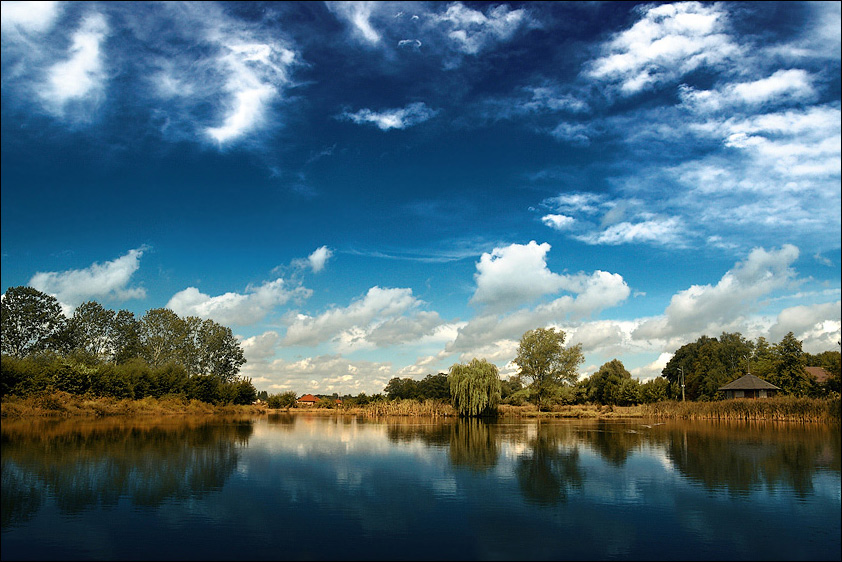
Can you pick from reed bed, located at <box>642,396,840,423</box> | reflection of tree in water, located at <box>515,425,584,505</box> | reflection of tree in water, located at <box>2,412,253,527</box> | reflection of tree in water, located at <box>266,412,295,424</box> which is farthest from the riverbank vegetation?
reflection of tree in water, located at <box>515,425,584,505</box>

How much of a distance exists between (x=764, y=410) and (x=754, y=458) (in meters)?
32.4

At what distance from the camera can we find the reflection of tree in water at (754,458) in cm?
1762

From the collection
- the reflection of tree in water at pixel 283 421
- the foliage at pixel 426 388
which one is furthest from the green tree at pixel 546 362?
the reflection of tree in water at pixel 283 421

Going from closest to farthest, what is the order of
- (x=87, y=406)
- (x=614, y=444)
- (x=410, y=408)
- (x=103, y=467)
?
(x=103, y=467) → (x=614, y=444) → (x=87, y=406) → (x=410, y=408)

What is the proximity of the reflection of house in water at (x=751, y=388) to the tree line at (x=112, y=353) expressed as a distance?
203 ft

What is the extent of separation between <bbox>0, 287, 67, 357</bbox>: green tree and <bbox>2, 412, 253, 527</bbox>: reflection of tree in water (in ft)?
92.5

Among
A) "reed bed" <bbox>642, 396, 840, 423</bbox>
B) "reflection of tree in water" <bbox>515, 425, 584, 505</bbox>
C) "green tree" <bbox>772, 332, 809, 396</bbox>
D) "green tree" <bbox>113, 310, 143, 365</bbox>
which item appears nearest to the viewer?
"reflection of tree in water" <bbox>515, 425, 584, 505</bbox>

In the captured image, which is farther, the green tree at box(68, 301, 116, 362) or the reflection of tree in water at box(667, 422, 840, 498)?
the green tree at box(68, 301, 116, 362)

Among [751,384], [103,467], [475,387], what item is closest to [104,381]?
[103,467]

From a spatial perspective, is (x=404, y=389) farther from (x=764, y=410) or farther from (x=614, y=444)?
(x=614, y=444)

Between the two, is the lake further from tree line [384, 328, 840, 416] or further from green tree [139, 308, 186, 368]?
green tree [139, 308, 186, 368]

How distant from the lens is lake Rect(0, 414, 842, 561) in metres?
10.5

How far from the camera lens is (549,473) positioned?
19.2 metres

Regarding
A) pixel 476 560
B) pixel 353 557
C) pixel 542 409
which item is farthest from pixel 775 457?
pixel 542 409
